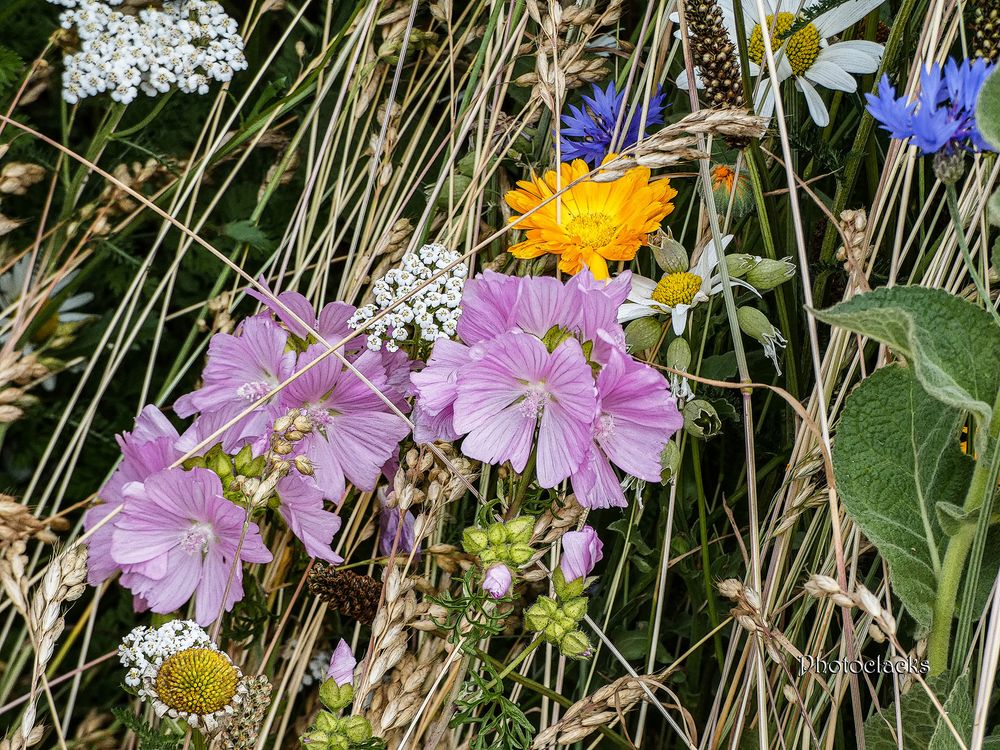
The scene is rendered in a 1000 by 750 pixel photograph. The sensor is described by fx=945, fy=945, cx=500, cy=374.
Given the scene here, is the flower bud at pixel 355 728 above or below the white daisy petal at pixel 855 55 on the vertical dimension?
below

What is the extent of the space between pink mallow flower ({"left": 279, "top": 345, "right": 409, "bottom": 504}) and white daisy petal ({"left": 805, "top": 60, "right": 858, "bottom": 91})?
480mm

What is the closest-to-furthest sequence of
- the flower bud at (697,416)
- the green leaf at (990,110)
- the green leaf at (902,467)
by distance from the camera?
the green leaf at (990,110) < the green leaf at (902,467) < the flower bud at (697,416)

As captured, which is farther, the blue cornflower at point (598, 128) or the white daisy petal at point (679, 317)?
the blue cornflower at point (598, 128)

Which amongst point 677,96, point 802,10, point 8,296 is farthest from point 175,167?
point 802,10

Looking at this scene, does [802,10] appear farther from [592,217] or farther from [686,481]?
[686,481]

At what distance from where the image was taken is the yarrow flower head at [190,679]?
2.18 feet

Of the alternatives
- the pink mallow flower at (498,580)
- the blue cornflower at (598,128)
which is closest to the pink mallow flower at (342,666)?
the pink mallow flower at (498,580)

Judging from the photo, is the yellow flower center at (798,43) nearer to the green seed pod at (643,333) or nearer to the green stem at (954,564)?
the green seed pod at (643,333)

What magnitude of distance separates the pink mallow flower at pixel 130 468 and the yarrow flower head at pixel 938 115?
0.58 meters

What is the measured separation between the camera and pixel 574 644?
2.07 feet

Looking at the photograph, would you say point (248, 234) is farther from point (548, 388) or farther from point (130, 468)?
point (548, 388)

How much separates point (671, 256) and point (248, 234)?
0.50m

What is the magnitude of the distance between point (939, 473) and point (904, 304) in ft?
0.45

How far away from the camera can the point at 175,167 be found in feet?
3.51
